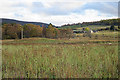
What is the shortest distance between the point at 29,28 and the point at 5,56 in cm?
345

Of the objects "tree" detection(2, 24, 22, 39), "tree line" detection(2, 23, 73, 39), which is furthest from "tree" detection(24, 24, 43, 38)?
"tree" detection(2, 24, 22, 39)

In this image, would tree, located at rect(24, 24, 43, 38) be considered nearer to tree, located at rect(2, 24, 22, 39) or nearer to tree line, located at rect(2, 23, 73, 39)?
tree line, located at rect(2, 23, 73, 39)

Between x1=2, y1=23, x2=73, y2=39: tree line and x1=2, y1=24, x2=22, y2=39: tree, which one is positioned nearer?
x1=2, y1=23, x2=73, y2=39: tree line

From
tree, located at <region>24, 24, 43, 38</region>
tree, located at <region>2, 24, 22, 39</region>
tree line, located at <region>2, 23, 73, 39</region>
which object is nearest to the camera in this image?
tree line, located at <region>2, 23, 73, 39</region>

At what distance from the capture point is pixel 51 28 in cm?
677

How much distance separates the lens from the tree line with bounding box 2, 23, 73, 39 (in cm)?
726

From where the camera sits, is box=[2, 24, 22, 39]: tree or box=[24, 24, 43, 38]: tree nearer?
box=[24, 24, 43, 38]: tree

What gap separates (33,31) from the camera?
7.84m

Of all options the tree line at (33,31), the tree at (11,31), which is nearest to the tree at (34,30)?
the tree line at (33,31)

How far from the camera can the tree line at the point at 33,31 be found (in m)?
7.26

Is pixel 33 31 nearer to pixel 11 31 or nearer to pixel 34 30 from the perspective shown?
pixel 34 30

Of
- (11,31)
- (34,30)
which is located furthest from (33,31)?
(11,31)

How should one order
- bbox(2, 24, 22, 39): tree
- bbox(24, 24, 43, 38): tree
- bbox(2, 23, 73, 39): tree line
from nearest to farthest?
bbox(2, 23, 73, 39): tree line
bbox(24, 24, 43, 38): tree
bbox(2, 24, 22, 39): tree

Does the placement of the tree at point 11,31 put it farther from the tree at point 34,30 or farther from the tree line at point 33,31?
the tree at point 34,30
